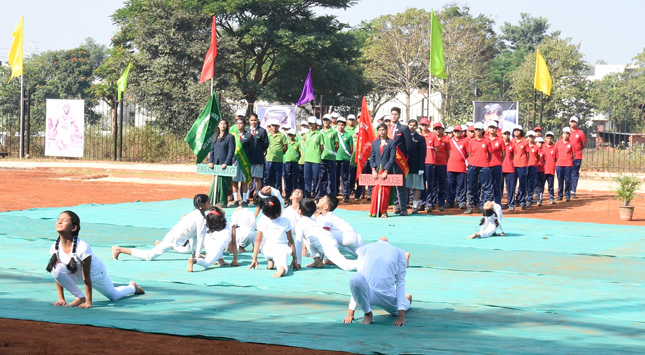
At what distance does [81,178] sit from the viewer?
24.8 meters

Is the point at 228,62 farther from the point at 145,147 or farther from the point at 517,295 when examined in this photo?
the point at 517,295

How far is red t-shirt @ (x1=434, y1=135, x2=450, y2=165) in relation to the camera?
1797 centimetres

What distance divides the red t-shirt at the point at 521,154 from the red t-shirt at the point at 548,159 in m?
1.16

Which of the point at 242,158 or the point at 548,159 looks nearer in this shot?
the point at 242,158

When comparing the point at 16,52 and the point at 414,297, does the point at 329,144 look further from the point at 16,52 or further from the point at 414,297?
the point at 16,52

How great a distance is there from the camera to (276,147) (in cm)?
1825

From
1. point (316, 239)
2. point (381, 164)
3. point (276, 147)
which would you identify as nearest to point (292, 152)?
point (276, 147)

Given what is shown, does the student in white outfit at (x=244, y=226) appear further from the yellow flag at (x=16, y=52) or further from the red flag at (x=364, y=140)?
A: the yellow flag at (x=16, y=52)

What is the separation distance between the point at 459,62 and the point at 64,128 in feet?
78.1

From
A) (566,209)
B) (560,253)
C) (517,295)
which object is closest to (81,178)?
(566,209)

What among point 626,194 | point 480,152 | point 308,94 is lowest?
point 626,194

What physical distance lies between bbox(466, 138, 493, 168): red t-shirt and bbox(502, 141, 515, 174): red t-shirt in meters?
1.06

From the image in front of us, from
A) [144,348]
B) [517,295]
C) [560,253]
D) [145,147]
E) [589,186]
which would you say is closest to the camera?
[144,348]

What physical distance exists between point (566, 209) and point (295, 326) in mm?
13313
